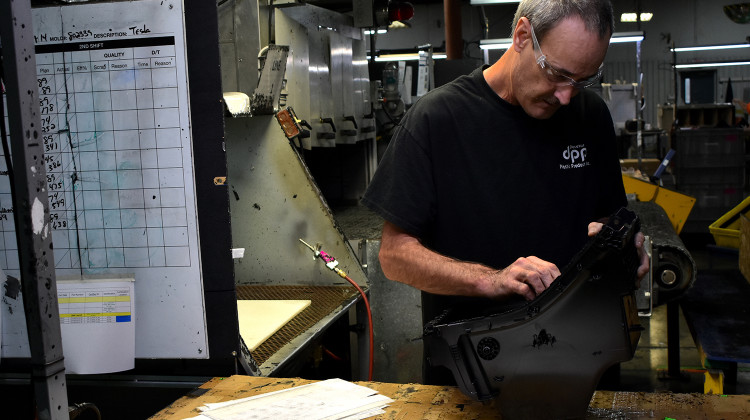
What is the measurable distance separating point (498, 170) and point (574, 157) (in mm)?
168

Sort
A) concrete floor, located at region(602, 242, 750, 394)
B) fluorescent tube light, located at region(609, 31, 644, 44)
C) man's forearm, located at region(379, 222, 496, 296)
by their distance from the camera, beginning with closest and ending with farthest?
man's forearm, located at region(379, 222, 496, 296)
concrete floor, located at region(602, 242, 750, 394)
fluorescent tube light, located at region(609, 31, 644, 44)

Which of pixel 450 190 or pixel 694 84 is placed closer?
pixel 450 190

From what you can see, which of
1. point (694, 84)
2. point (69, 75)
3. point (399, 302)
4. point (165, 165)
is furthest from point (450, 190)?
point (694, 84)

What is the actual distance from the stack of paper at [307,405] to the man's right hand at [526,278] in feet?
0.90

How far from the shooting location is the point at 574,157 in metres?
1.39

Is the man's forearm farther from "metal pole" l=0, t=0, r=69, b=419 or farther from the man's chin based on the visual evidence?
"metal pole" l=0, t=0, r=69, b=419

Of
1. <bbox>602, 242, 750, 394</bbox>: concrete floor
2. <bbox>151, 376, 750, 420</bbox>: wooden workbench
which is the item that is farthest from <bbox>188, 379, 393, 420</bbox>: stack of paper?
<bbox>602, 242, 750, 394</bbox>: concrete floor

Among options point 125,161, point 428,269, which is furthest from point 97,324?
point 428,269

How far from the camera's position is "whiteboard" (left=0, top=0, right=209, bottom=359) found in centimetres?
129

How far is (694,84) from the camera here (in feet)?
34.0

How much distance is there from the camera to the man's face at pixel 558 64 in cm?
119

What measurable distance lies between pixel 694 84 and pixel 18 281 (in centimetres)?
1080

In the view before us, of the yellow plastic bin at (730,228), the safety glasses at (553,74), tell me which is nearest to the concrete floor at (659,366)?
the yellow plastic bin at (730,228)

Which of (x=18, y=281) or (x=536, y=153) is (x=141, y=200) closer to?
(x=18, y=281)
